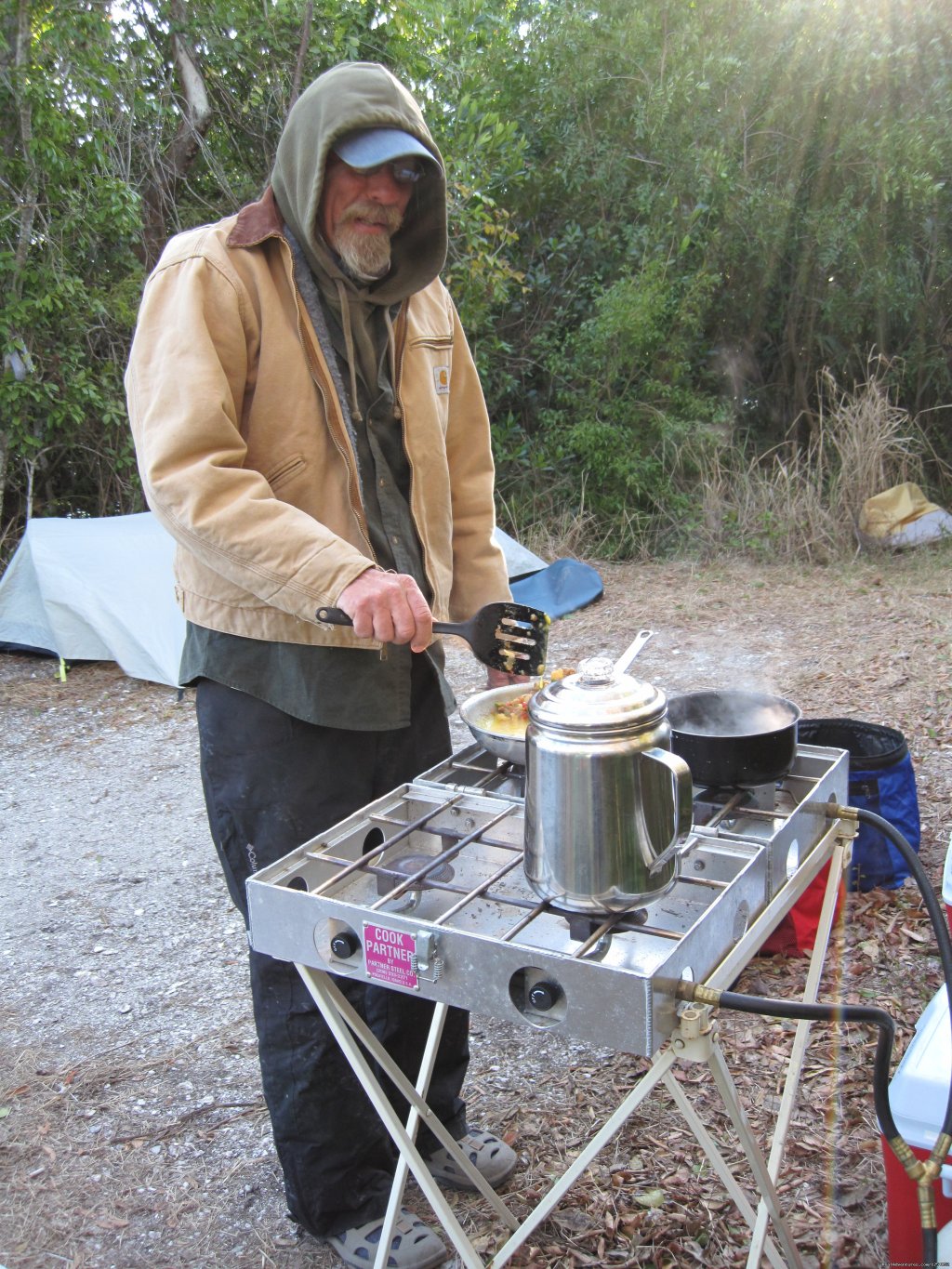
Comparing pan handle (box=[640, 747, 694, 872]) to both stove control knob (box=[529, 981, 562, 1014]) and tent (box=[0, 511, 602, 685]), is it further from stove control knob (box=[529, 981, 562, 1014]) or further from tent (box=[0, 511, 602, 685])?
tent (box=[0, 511, 602, 685])

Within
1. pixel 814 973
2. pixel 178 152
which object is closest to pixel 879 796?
pixel 814 973

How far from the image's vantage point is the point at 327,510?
2057 millimetres

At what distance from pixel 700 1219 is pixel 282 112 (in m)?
8.54

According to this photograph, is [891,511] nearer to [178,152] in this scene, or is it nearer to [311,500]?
[178,152]

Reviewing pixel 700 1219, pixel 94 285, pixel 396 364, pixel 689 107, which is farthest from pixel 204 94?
pixel 700 1219

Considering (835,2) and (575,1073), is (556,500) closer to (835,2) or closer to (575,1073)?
(835,2)

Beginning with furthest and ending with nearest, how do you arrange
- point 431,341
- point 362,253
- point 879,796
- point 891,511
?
1. point 891,511
2. point 879,796
3. point 431,341
4. point 362,253

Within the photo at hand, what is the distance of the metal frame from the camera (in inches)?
55.5

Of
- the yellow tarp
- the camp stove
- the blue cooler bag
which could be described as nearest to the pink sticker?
the camp stove

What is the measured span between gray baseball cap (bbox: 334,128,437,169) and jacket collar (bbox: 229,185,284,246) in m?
0.17

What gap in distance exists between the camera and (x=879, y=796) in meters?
3.40

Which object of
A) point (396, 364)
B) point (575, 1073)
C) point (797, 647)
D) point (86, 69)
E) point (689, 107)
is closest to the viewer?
point (396, 364)

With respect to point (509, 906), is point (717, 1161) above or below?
below

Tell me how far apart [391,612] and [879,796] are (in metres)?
2.29
